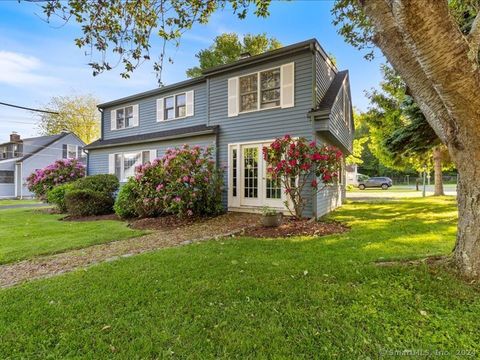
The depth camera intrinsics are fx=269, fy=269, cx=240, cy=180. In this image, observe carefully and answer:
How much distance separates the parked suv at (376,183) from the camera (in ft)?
100.0

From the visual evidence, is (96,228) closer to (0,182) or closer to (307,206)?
(307,206)

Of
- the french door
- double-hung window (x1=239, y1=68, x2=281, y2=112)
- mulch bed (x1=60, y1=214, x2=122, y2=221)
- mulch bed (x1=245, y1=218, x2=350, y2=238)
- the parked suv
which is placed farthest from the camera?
the parked suv

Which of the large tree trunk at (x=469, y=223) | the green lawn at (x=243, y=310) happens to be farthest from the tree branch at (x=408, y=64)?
the green lawn at (x=243, y=310)

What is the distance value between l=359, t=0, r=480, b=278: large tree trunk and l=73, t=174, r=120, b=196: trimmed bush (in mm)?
11196

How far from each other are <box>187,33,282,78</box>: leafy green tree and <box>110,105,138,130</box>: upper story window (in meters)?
10.9

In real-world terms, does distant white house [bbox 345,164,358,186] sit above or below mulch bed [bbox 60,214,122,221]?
above

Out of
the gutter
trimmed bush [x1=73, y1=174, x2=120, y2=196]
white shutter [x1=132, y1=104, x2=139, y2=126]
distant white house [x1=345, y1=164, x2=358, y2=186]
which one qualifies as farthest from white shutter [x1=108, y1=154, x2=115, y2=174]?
distant white house [x1=345, y1=164, x2=358, y2=186]

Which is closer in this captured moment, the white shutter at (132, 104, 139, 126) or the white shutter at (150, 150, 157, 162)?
the white shutter at (150, 150, 157, 162)

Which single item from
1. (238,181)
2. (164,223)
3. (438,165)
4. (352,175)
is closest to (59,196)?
(164,223)

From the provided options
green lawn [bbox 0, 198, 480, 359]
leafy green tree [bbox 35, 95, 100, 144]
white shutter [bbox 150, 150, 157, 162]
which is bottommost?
green lawn [bbox 0, 198, 480, 359]

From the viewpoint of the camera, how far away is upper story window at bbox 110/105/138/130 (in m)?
14.1

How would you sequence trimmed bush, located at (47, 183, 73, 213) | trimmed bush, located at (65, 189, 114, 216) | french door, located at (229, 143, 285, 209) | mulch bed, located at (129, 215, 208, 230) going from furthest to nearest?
trimmed bush, located at (47, 183, 73, 213)
trimmed bush, located at (65, 189, 114, 216)
french door, located at (229, 143, 285, 209)
mulch bed, located at (129, 215, 208, 230)

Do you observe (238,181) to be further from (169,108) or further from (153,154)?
(169,108)

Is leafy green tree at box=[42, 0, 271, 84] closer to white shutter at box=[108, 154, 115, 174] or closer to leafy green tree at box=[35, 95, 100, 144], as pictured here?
white shutter at box=[108, 154, 115, 174]
